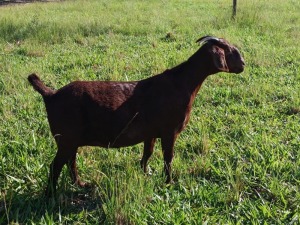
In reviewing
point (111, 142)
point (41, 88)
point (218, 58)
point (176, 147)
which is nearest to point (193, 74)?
point (218, 58)

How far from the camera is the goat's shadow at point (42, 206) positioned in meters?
3.46

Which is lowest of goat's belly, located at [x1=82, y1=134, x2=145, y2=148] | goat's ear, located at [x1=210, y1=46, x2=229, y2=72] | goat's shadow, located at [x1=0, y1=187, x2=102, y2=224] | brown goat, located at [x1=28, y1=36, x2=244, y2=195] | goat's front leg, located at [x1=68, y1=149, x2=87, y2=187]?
goat's shadow, located at [x1=0, y1=187, x2=102, y2=224]

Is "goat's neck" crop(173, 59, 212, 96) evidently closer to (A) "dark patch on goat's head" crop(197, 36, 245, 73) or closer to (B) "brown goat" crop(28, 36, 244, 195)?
(B) "brown goat" crop(28, 36, 244, 195)

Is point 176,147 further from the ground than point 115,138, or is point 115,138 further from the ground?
point 115,138

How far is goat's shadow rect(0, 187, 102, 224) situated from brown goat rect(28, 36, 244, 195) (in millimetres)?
129

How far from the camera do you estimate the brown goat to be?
11.5ft

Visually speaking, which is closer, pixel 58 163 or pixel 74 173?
pixel 58 163

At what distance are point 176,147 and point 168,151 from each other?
953mm

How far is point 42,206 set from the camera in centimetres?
358

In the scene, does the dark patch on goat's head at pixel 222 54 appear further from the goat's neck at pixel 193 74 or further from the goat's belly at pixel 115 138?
the goat's belly at pixel 115 138

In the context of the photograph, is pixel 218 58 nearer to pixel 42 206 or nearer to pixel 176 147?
pixel 176 147

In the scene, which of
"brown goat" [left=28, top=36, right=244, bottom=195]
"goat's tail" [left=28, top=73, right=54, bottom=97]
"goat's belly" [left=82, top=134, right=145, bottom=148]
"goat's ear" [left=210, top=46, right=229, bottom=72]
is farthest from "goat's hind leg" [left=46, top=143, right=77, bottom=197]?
"goat's ear" [left=210, top=46, right=229, bottom=72]

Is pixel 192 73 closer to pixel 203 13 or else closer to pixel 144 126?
pixel 144 126

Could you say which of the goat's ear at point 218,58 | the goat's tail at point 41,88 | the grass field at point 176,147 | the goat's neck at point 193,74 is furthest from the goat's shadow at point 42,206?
the goat's ear at point 218,58
